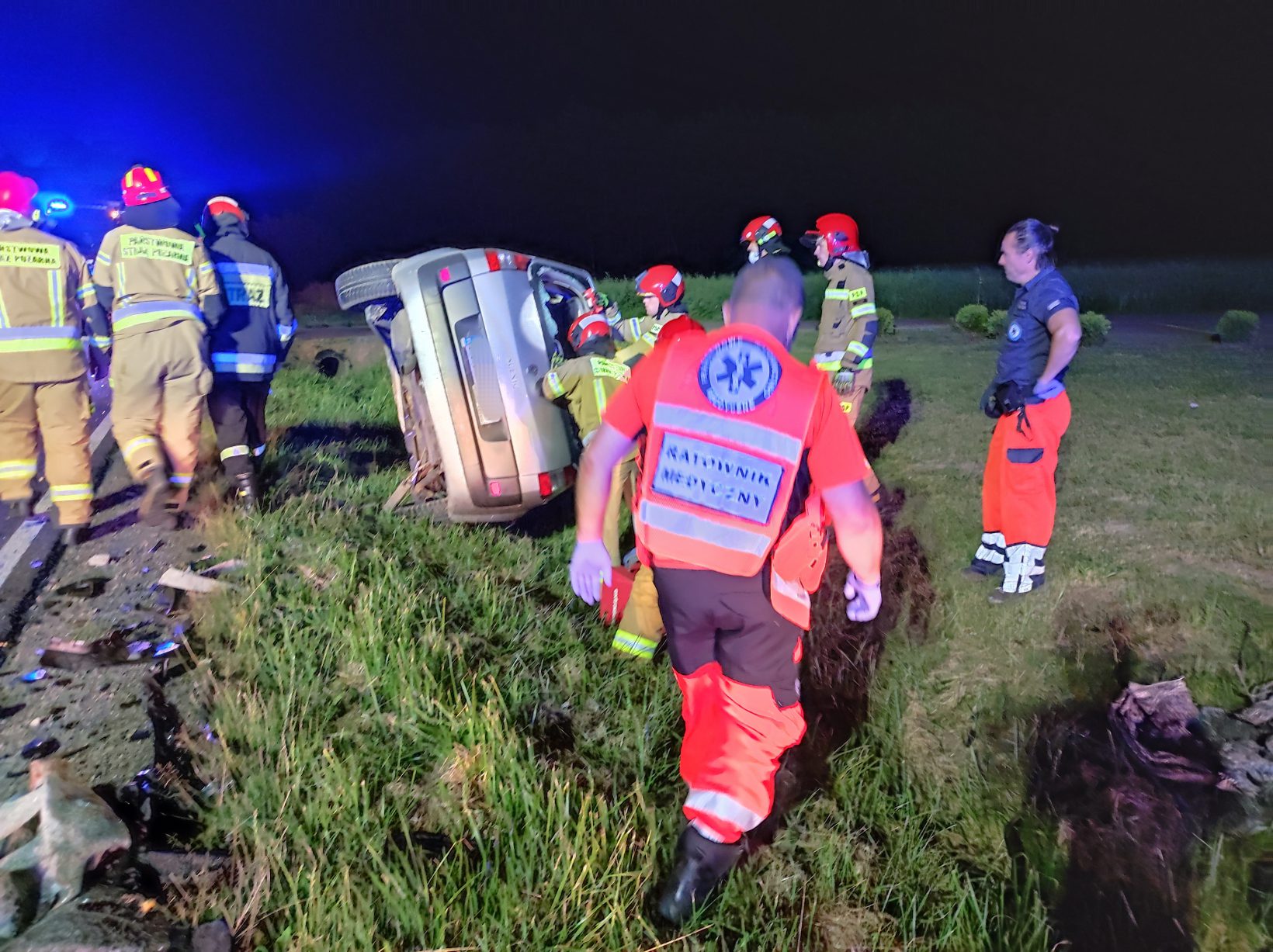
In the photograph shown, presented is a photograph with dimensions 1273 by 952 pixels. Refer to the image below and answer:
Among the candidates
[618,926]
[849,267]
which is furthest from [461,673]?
[849,267]

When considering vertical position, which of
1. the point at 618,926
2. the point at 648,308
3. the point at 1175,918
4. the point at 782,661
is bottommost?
the point at 1175,918

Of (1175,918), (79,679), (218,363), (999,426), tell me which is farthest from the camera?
(218,363)

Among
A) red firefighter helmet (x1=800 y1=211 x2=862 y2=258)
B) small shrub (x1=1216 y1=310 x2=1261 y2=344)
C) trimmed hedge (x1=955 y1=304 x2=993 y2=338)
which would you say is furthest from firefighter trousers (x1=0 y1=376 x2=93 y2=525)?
small shrub (x1=1216 y1=310 x2=1261 y2=344)

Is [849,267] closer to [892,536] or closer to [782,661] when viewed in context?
[892,536]

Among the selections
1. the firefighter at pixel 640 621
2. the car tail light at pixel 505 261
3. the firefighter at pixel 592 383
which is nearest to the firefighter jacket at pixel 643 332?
the firefighter at pixel 592 383

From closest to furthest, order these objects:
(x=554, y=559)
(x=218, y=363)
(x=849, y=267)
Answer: (x=554, y=559) → (x=218, y=363) → (x=849, y=267)

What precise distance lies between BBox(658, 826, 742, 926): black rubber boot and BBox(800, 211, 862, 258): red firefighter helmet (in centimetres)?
414

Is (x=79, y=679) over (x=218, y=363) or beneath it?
beneath

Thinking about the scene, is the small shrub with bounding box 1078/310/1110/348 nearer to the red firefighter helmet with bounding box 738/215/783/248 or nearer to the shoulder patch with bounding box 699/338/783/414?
the red firefighter helmet with bounding box 738/215/783/248

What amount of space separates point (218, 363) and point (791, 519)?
4.07 metres

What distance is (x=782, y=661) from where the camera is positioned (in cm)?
229

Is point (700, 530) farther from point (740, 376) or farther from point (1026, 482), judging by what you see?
point (1026, 482)

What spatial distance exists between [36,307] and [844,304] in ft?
15.8

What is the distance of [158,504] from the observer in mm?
4520
